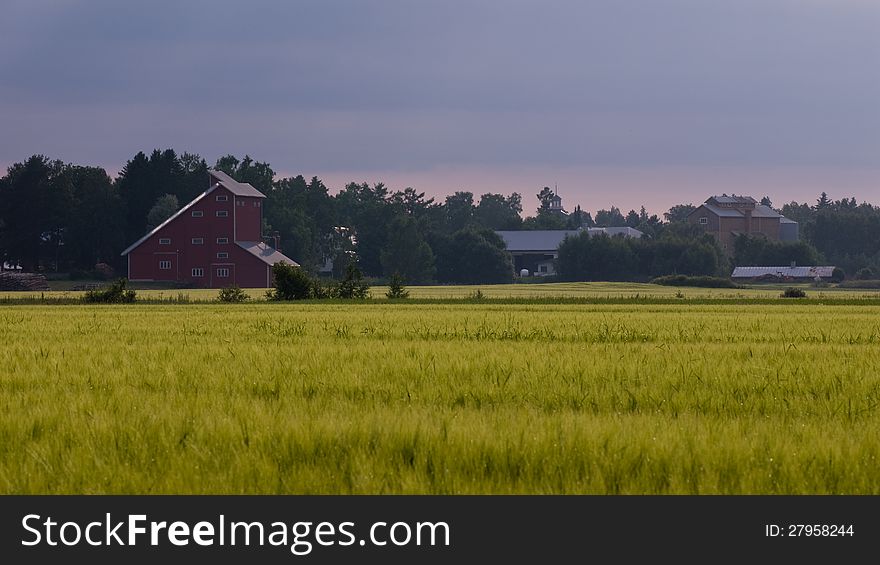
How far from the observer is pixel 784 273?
16000 centimetres

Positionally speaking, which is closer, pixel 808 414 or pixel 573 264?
pixel 808 414

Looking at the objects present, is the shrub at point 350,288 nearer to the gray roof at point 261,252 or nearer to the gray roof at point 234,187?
the gray roof at point 261,252

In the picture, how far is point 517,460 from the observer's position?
802cm

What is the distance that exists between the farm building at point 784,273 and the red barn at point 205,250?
71.9m

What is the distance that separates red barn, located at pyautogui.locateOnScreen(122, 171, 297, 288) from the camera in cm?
12169

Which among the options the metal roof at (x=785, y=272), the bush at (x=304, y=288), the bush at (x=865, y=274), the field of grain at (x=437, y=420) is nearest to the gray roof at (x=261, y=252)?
the bush at (x=304, y=288)

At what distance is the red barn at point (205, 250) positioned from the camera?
121688 mm

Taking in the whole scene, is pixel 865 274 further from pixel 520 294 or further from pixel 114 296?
pixel 114 296

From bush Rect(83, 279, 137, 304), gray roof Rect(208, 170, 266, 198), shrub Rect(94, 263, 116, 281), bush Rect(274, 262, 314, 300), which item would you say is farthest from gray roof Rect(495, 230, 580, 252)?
bush Rect(83, 279, 137, 304)

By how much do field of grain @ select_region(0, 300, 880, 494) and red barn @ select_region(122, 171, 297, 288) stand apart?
10417cm
